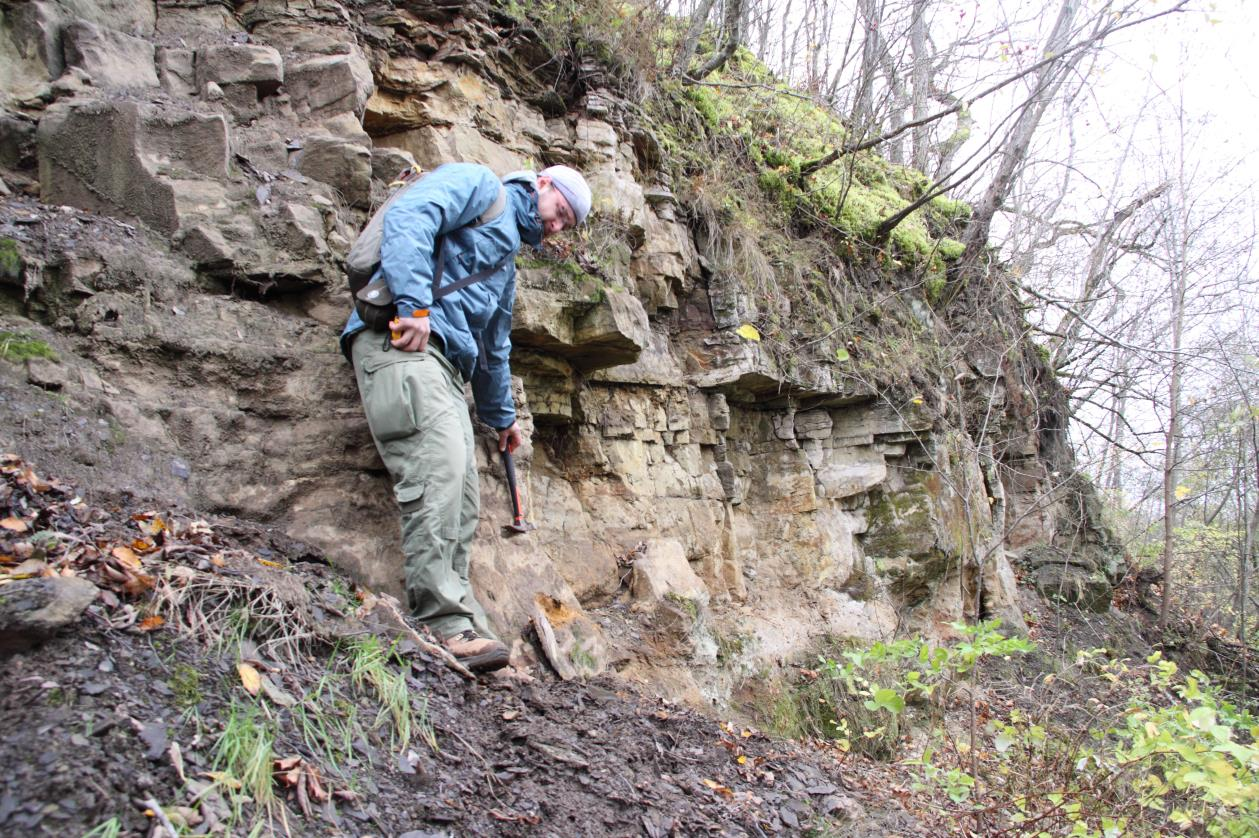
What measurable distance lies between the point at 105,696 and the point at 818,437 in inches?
289

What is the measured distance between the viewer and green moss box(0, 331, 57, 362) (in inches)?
120

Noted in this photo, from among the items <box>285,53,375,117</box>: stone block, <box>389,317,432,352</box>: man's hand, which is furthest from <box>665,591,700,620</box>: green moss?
<box>285,53,375,117</box>: stone block

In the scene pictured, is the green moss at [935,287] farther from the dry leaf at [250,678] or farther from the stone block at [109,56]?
the dry leaf at [250,678]

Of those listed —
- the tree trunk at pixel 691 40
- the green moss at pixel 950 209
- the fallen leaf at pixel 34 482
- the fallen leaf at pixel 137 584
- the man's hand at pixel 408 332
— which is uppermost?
the tree trunk at pixel 691 40

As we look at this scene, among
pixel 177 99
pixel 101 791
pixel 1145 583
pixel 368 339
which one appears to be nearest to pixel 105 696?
pixel 101 791

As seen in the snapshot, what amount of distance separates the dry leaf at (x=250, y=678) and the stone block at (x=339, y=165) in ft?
9.78

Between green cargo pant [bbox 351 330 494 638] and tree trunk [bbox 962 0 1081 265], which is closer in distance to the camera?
green cargo pant [bbox 351 330 494 638]

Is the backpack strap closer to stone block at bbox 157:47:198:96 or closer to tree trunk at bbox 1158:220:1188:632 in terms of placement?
stone block at bbox 157:47:198:96

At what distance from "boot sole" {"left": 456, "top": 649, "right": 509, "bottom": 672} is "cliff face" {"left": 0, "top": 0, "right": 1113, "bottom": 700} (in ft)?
Result: 1.93

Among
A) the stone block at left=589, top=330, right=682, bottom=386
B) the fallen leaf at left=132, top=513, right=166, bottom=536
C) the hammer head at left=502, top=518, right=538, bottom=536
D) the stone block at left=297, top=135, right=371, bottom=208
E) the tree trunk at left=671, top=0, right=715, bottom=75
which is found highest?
the tree trunk at left=671, top=0, right=715, bottom=75

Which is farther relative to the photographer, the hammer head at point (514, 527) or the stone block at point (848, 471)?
the stone block at point (848, 471)

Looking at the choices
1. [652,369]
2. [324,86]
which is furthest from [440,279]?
[652,369]

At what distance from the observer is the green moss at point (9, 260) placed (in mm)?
3207

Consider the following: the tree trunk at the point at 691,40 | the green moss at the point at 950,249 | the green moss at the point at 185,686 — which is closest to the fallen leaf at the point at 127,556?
the green moss at the point at 185,686
